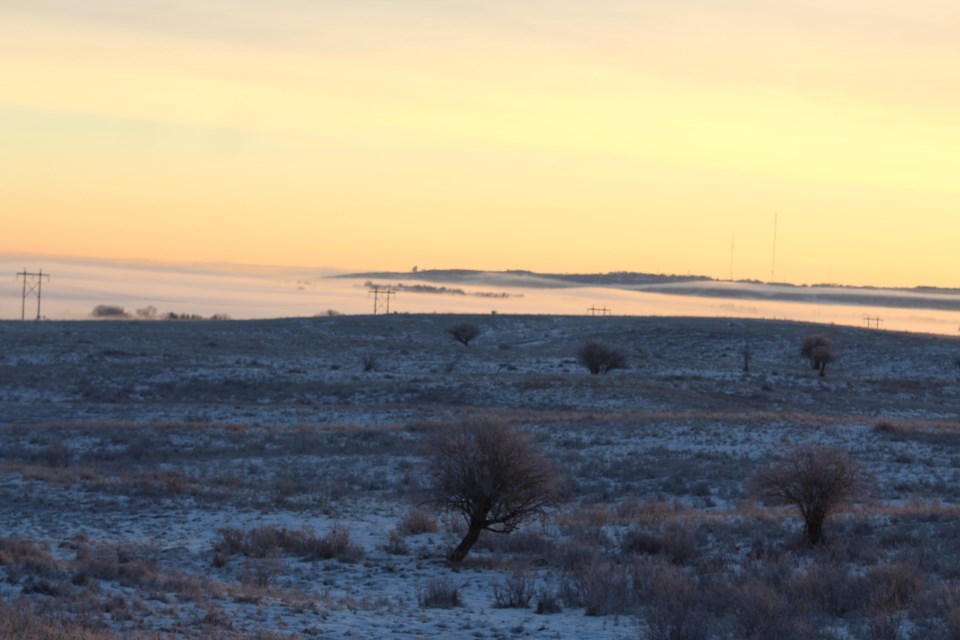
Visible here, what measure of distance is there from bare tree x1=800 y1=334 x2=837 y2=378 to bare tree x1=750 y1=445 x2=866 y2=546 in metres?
47.5

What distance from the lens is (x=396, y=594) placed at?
1562 centimetres

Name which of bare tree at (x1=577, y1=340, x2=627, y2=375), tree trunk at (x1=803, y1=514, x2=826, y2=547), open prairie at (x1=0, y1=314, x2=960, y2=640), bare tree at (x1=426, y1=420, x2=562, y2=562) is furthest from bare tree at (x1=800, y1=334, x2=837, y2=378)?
bare tree at (x1=426, y1=420, x2=562, y2=562)

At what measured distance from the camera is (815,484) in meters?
19.5

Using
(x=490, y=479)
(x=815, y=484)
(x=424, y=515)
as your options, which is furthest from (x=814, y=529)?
(x=424, y=515)

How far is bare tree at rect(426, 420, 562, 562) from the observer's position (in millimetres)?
18547

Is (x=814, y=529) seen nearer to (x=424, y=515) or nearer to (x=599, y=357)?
(x=424, y=515)

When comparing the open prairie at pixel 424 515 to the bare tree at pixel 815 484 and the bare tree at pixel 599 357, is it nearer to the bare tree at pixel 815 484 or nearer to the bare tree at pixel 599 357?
the bare tree at pixel 815 484

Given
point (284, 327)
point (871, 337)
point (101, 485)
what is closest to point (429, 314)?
point (284, 327)

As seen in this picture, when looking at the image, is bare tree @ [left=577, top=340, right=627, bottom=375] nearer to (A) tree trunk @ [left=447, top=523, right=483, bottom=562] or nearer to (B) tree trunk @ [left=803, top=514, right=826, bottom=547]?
(B) tree trunk @ [left=803, top=514, right=826, bottom=547]

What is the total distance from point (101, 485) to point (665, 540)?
13.2 meters

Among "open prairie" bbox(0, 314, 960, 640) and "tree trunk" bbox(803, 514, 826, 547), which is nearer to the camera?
"open prairie" bbox(0, 314, 960, 640)

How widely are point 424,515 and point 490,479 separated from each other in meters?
3.53

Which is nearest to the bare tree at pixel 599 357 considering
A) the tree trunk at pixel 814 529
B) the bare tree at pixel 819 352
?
the bare tree at pixel 819 352

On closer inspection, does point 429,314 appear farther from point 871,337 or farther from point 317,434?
point 317,434
